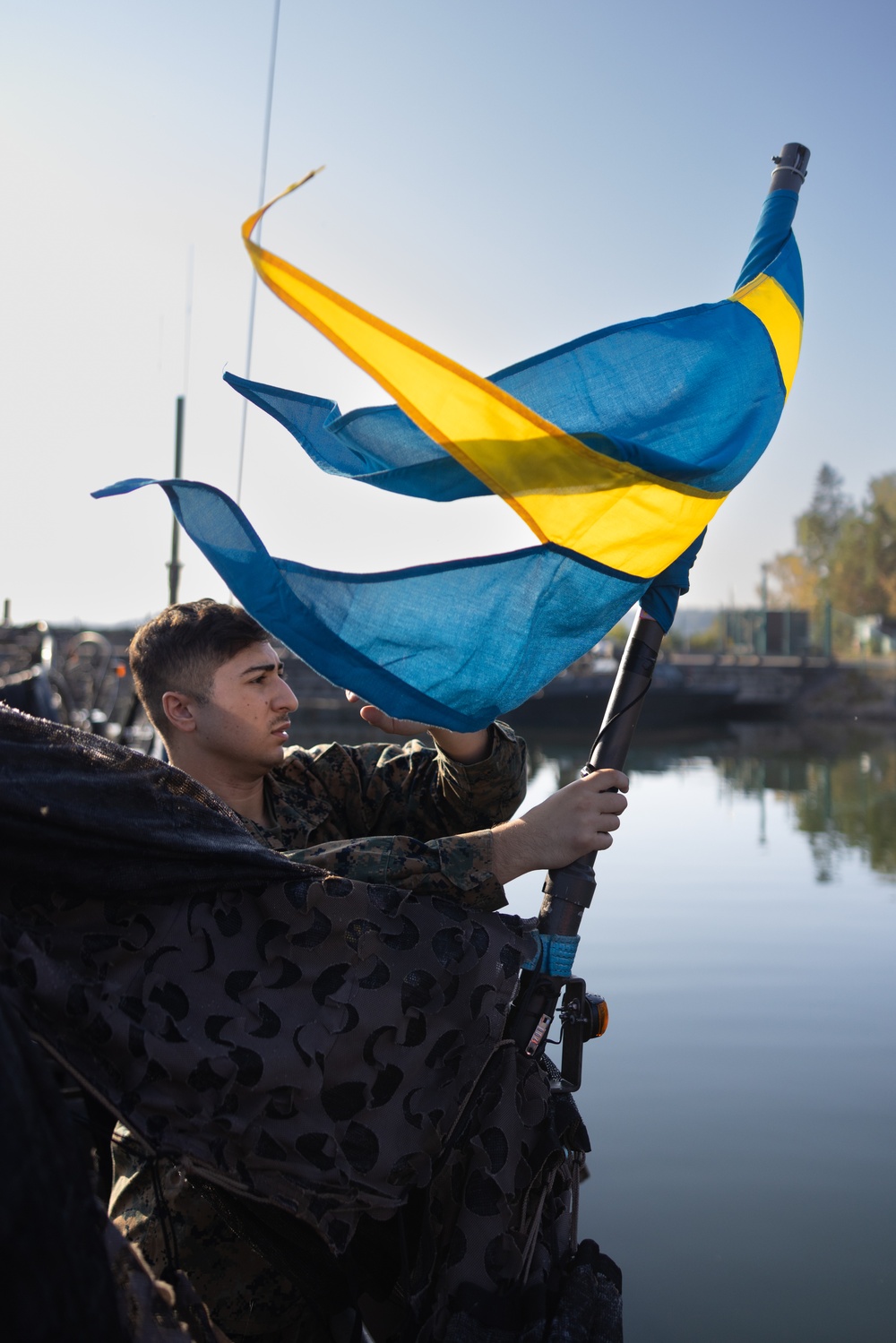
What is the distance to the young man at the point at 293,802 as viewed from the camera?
72.2 inches

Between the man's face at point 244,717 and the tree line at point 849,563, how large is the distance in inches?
1910

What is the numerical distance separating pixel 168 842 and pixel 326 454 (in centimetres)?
93

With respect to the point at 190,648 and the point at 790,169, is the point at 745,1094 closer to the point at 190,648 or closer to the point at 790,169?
the point at 190,648

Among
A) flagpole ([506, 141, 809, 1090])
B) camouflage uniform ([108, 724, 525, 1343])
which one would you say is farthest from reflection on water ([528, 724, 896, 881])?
flagpole ([506, 141, 809, 1090])

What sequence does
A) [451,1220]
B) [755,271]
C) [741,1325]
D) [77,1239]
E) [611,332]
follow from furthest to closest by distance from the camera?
1. [741,1325]
2. [755,271]
3. [611,332]
4. [451,1220]
5. [77,1239]

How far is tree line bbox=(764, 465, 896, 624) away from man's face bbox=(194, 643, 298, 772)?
48.5 metres

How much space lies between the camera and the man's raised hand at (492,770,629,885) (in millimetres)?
1861

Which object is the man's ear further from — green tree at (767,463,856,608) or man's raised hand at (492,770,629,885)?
green tree at (767,463,856,608)

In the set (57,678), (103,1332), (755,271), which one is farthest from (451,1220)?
(57,678)

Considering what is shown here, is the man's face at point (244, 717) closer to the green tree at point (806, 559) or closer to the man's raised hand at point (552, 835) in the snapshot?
the man's raised hand at point (552, 835)

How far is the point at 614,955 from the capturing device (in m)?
6.32

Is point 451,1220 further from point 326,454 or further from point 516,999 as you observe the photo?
point 326,454

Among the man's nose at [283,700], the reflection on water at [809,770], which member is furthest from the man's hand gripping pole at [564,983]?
the reflection on water at [809,770]

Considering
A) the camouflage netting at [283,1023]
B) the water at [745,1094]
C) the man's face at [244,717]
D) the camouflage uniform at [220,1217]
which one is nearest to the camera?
the camouflage netting at [283,1023]
